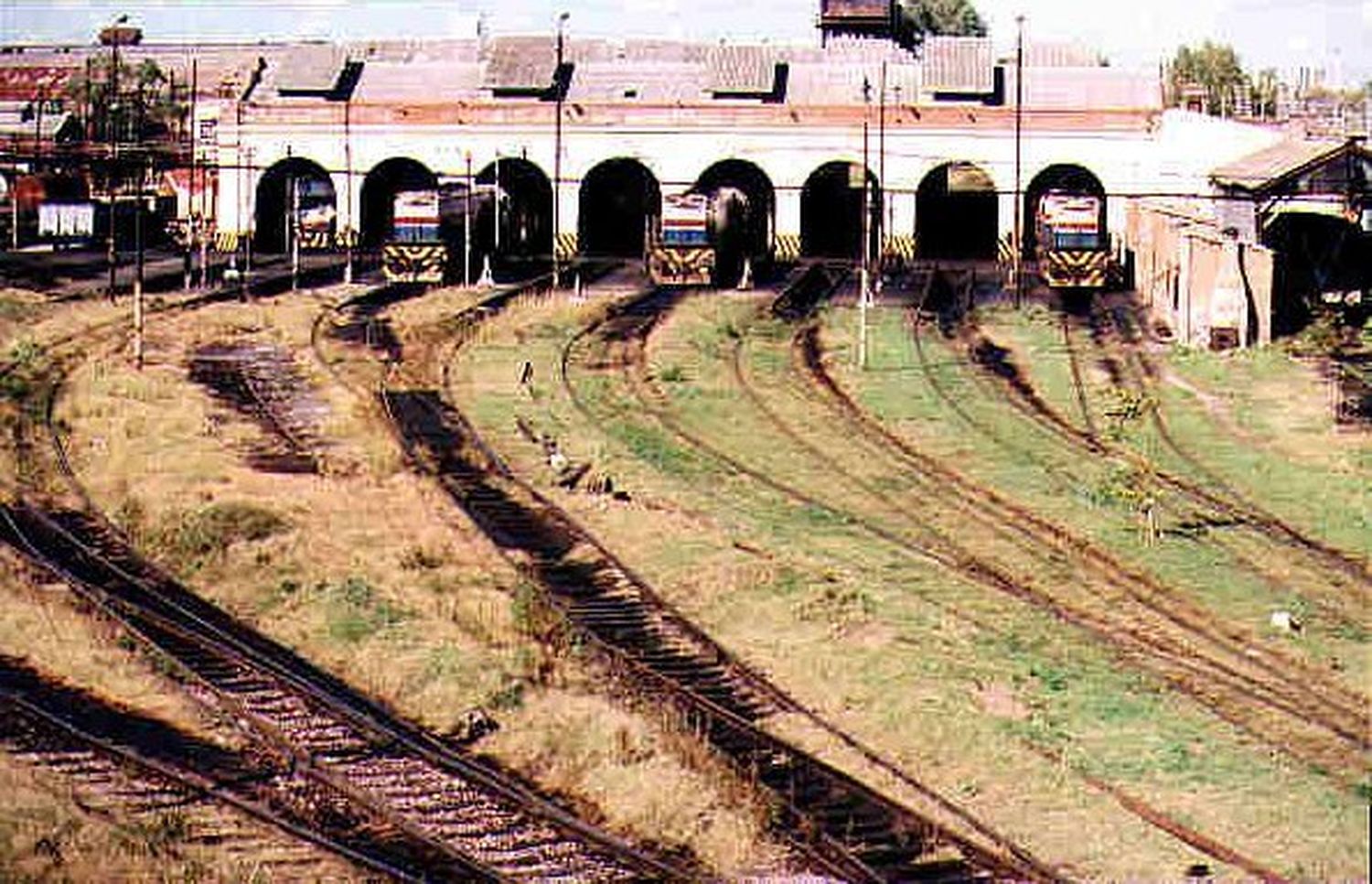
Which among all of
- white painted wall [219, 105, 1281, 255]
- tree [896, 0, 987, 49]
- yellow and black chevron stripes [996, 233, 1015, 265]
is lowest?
yellow and black chevron stripes [996, 233, 1015, 265]

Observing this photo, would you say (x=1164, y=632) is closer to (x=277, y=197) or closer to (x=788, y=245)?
(x=788, y=245)

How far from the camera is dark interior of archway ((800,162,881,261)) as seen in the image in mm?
80500

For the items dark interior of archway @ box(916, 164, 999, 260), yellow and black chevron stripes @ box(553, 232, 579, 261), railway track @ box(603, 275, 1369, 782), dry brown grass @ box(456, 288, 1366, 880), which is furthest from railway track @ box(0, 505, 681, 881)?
dark interior of archway @ box(916, 164, 999, 260)

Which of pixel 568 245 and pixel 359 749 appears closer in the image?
pixel 359 749

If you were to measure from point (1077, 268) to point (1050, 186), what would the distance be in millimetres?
23159

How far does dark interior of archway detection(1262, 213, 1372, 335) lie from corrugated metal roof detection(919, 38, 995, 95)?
15.6 metres

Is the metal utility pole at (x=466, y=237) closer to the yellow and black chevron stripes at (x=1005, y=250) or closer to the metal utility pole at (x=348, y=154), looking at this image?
the metal utility pole at (x=348, y=154)

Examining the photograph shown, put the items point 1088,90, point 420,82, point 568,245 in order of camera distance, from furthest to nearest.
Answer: point 420,82
point 1088,90
point 568,245

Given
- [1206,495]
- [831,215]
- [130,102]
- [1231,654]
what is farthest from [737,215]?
[130,102]

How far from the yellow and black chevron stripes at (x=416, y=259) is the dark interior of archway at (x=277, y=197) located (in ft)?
59.5

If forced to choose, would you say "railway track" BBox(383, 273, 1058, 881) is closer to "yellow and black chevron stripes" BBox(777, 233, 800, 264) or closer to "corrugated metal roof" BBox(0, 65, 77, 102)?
"yellow and black chevron stripes" BBox(777, 233, 800, 264)

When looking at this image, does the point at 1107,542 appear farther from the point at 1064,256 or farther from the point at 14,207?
the point at 14,207

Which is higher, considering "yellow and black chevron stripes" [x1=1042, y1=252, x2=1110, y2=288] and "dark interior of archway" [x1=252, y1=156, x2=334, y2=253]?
"dark interior of archway" [x1=252, y1=156, x2=334, y2=253]

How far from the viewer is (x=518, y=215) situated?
239ft
